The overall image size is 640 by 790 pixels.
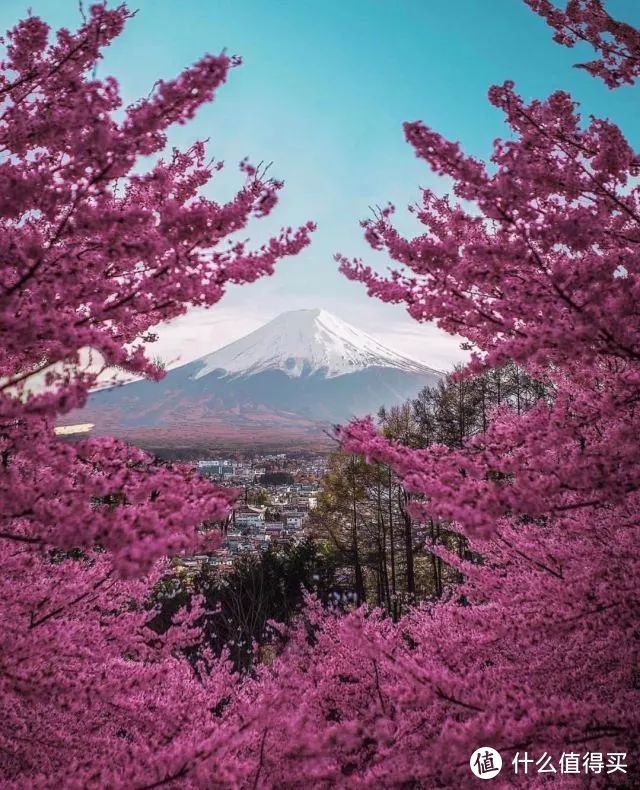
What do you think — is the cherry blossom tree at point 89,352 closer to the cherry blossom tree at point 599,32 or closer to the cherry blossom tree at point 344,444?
the cherry blossom tree at point 344,444

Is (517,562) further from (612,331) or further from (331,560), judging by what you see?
(331,560)

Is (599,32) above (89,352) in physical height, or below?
above

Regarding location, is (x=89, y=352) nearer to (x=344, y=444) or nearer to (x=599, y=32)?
(x=344, y=444)

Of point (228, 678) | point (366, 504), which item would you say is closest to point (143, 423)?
point (366, 504)

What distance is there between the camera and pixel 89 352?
2775mm

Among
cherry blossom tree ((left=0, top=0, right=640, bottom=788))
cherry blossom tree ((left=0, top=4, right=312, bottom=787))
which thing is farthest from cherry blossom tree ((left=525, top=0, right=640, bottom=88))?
cherry blossom tree ((left=0, top=4, right=312, bottom=787))

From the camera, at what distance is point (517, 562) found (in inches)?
198

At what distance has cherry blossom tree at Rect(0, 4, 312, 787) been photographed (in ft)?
8.36

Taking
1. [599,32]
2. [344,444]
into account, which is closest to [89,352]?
[344,444]

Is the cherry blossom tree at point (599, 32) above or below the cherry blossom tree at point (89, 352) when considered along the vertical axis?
above

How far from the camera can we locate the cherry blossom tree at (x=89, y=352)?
2.55 metres

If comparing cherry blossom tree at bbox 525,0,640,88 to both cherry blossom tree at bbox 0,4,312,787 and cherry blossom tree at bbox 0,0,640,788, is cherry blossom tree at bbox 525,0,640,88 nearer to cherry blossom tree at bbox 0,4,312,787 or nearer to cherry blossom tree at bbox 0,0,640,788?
cherry blossom tree at bbox 0,0,640,788

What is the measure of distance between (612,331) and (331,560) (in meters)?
20.7

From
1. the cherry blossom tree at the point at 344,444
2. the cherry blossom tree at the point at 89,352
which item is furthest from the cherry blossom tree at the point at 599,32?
the cherry blossom tree at the point at 89,352
